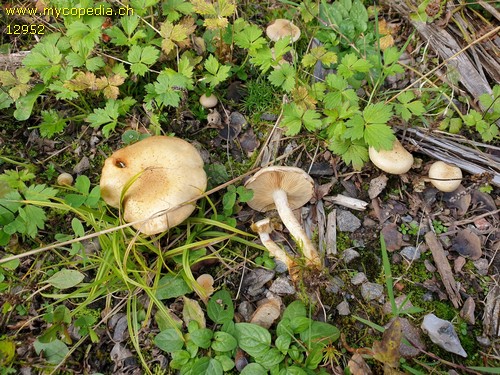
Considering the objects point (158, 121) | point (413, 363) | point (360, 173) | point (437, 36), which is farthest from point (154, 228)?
point (437, 36)

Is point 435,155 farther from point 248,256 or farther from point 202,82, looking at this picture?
point 202,82

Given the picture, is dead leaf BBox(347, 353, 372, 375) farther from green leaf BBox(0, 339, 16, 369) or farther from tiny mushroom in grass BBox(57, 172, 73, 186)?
tiny mushroom in grass BBox(57, 172, 73, 186)

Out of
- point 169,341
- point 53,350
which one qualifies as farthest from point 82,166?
point 169,341

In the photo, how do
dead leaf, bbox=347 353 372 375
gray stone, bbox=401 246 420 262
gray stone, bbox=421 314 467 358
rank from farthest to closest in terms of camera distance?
gray stone, bbox=401 246 420 262 → gray stone, bbox=421 314 467 358 → dead leaf, bbox=347 353 372 375

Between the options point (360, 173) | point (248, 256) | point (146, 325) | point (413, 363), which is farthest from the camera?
point (360, 173)

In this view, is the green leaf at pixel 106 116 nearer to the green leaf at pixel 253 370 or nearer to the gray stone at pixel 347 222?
the gray stone at pixel 347 222

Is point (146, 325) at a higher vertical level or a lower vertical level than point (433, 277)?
lower

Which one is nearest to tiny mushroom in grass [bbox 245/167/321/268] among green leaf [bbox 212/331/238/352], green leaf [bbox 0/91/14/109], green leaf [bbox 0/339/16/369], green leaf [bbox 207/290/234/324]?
green leaf [bbox 207/290/234/324]
